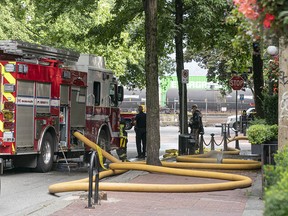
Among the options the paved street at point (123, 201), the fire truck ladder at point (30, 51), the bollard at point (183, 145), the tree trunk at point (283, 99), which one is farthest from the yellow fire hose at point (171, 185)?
the bollard at point (183, 145)

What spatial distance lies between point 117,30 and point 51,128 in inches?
275

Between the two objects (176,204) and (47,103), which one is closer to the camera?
(176,204)

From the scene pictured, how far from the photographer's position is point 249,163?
1644cm

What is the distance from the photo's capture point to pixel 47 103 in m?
17.0

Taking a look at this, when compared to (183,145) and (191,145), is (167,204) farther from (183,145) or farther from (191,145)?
(191,145)

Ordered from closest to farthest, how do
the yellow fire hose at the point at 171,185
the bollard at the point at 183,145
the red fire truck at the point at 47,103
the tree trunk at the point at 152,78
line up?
1. the yellow fire hose at the point at 171,185
2. the red fire truck at the point at 47,103
3. the tree trunk at the point at 152,78
4. the bollard at the point at 183,145

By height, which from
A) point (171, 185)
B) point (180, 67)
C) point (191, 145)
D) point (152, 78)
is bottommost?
point (171, 185)

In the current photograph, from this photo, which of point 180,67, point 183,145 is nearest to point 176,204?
point 183,145

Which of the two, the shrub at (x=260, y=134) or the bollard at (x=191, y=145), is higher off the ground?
the shrub at (x=260, y=134)

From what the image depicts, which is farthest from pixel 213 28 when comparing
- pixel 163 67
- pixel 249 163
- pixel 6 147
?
pixel 163 67

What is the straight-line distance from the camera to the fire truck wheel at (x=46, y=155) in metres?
Result: 16.8

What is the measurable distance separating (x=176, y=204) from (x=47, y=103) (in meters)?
7.21

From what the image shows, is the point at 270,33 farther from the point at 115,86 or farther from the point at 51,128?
the point at 115,86

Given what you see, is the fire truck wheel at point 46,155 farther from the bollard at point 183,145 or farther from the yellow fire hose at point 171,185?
the bollard at point 183,145
